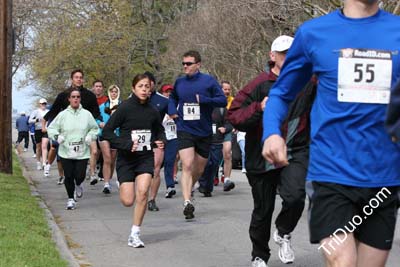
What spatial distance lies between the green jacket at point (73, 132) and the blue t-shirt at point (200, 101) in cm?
181

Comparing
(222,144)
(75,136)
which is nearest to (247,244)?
(75,136)

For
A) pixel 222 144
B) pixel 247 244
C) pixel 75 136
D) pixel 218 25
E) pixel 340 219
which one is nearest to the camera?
pixel 340 219

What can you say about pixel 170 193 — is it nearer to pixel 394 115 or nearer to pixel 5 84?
pixel 5 84

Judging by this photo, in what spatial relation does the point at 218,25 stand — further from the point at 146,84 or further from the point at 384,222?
the point at 384,222

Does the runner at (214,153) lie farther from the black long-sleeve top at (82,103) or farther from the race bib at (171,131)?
the black long-sleeve top at (82,103)

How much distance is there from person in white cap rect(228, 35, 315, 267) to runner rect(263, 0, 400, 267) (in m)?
2.67

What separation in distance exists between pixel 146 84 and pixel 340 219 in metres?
5.75

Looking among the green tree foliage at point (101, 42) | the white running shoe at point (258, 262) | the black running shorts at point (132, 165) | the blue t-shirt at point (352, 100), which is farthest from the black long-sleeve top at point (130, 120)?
the green tree foliage at point (101, 42)

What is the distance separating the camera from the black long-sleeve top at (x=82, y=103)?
13.7 metres

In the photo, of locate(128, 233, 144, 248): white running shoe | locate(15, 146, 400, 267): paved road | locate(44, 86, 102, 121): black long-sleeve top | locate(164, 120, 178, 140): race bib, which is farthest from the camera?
locate(164, 120, 178, 140): race bib

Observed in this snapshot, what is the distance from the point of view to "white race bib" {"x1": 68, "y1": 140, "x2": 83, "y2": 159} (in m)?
12.8

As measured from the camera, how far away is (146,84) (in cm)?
970

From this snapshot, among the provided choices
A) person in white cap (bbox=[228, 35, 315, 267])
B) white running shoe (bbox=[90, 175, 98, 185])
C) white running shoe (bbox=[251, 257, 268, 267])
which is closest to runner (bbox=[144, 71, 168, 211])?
white running shoe (bbox=[90, 175, 98, 185])

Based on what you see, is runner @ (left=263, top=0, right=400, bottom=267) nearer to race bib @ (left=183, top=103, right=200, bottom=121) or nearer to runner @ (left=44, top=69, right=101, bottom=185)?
race bib @ (left=183, top=103, right=200, bottom=121)
